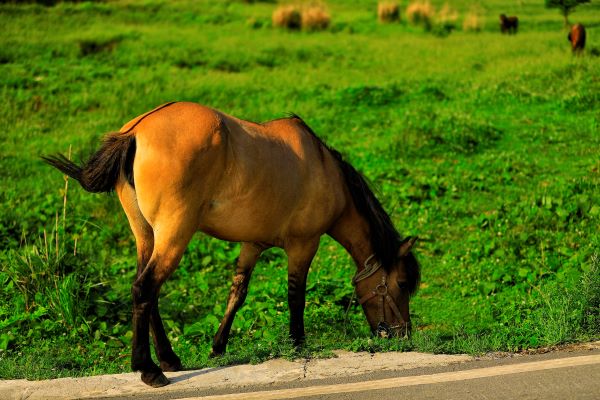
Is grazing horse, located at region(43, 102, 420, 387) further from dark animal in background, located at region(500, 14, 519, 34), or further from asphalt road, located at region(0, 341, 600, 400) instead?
dark animal in background, located at region(500, 14, 519, 34)

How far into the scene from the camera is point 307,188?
20.8 feet

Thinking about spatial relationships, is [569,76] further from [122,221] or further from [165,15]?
[165,15]

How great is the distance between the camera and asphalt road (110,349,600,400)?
4.72 meters

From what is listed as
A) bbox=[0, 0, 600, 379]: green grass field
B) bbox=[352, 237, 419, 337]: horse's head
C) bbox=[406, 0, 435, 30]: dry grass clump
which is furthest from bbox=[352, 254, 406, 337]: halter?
bbox=[406, 0, 435, 30]: dry grass clump

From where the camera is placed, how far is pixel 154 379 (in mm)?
5027

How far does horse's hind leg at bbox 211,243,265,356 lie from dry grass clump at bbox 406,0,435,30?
15810mm

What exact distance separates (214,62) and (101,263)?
9427mm

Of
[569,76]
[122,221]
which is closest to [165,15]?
[569,76]

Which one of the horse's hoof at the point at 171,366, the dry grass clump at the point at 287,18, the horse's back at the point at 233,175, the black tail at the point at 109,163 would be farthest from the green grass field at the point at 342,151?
the black tail at the point at 109,163

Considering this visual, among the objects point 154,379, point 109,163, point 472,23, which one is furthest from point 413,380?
point 472,23

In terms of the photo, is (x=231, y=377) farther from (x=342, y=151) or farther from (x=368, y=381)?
(x=342, y=151)

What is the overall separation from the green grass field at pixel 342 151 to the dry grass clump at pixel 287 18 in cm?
37

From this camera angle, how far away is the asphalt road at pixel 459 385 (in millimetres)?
4723

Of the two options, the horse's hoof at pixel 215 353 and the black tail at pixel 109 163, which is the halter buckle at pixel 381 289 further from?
the black tail at pixel 109 163
